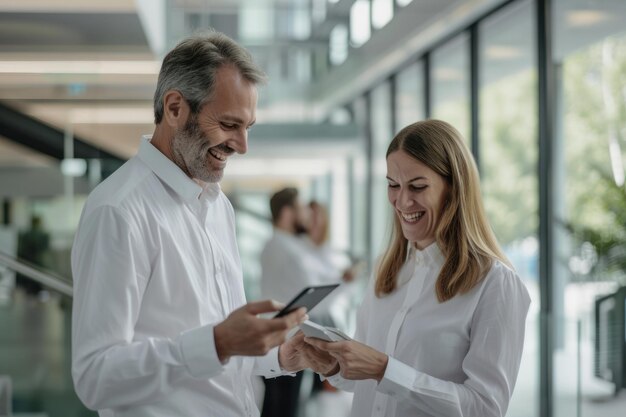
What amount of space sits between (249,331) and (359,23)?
7.12m

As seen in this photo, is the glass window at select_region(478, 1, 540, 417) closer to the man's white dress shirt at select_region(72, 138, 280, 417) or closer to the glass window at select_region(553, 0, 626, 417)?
the glass window at select_region(553, 0, 626, 417)

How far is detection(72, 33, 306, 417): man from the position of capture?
1885mm

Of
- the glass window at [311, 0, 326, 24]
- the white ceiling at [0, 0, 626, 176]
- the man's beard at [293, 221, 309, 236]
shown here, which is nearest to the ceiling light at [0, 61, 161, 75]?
the white ceiling at [0, 0, 626, 176]

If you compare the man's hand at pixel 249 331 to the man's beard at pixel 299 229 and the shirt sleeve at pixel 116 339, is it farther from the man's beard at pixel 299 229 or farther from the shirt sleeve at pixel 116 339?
the man's beard at pixel 299 229

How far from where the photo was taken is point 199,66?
216 cm

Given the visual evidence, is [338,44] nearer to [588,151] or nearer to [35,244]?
[588,151]

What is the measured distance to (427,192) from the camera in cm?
257

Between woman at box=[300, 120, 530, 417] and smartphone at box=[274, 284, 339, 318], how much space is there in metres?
0.28

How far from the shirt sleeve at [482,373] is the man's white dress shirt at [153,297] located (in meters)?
0.44

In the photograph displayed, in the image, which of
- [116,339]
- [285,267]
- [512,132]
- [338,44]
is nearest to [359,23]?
[338,44]

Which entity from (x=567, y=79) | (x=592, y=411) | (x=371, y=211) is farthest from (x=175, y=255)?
(x=371, y=211)

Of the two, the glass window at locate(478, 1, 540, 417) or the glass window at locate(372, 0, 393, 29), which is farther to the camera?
the glass window at locate(372, 0, 393, 29)

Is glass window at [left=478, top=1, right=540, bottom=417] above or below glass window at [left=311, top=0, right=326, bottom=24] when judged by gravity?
below

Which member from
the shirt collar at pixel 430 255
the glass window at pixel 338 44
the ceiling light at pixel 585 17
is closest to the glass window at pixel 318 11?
the glass window at pixel 338 44
